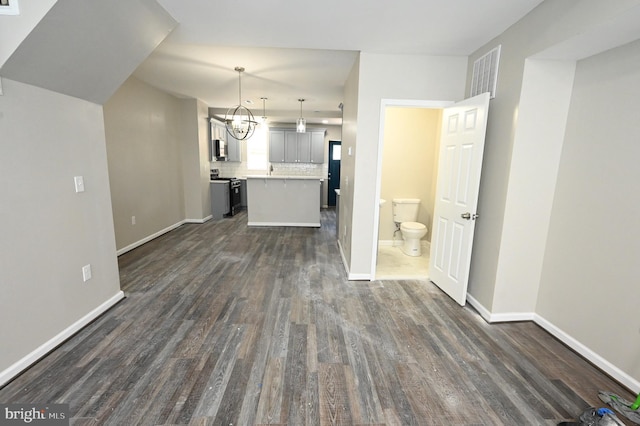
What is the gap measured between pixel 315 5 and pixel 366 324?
262 cm

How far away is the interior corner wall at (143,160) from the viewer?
155 inches

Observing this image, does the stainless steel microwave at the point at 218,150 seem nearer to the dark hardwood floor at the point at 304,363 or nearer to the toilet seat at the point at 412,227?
the dark hardwood floor at the point at 304,363

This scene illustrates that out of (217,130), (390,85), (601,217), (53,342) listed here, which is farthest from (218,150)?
(601,217)

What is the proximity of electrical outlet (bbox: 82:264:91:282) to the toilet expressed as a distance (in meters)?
3.69

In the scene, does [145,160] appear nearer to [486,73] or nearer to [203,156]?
[203,156]

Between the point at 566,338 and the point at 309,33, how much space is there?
132 inches

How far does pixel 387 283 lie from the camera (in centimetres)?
329

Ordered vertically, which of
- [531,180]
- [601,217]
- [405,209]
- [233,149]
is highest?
[233,149]

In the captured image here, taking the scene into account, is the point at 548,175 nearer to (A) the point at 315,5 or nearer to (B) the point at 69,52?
(A) the point at 315,5

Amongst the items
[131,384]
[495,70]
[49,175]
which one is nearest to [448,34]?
[495,70]

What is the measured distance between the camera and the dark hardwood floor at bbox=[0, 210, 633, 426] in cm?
156

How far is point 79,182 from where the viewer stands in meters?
2.25

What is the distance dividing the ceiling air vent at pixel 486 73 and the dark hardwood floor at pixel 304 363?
2144mm

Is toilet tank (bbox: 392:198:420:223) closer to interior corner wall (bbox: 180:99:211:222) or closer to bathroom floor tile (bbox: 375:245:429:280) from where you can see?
bathroom floor tile (bbox: 375:245:429:280)
